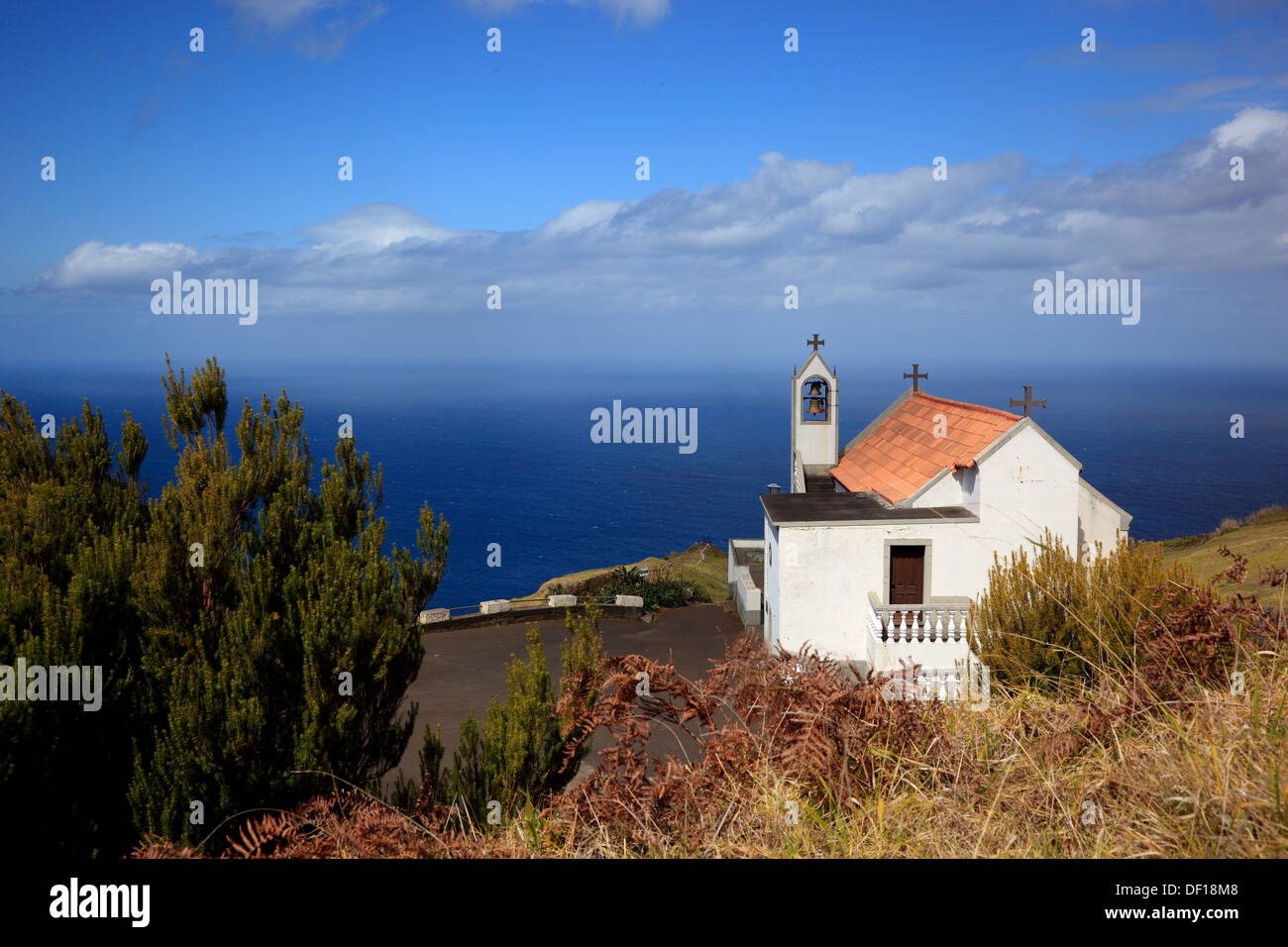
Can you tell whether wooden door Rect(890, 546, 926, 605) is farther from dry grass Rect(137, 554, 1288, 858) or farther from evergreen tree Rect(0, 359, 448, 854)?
dry grass Rect(137, 554, 1288, 858)

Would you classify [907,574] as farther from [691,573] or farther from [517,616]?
[691,573]

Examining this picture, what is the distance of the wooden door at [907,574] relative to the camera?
18500 mm

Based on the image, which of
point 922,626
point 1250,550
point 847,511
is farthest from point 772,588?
point 1250,550

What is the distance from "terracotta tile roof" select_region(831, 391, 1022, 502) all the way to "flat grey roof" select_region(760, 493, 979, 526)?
2.56ft

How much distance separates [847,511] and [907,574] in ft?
6.30

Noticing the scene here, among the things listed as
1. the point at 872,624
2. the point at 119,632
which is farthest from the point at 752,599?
the point at 119,632

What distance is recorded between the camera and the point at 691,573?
115 ft

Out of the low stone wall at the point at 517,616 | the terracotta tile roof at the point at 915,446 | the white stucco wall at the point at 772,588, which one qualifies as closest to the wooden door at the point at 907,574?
the terracotta tile roof at the point at 915,446

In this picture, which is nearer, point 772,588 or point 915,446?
point 772,588

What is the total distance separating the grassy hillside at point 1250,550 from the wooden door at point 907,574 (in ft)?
15.9

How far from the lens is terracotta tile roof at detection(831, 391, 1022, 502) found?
19609mm

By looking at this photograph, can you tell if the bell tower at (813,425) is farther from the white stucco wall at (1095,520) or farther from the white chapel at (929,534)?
the white stucco wall at (1095,520)

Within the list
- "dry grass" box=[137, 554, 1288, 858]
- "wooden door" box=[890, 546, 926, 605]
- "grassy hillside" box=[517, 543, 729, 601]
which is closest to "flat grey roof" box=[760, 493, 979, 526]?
"wooden door" box=[890, 546, 926, 605]

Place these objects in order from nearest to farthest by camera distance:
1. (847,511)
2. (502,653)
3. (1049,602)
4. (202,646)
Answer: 1. (202,646)
2. (1049,602)
3. (847,511)
4. (502,653)
